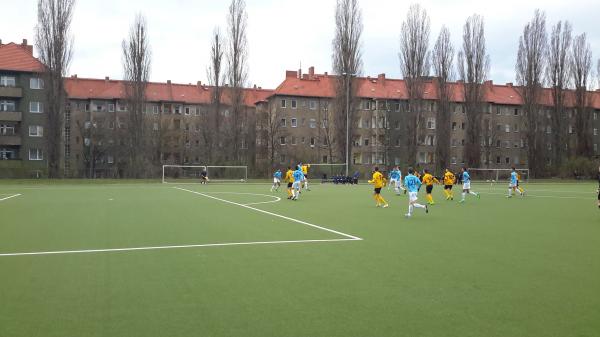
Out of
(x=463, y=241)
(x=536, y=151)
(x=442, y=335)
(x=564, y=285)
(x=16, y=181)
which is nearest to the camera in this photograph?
(x=442, y=335)

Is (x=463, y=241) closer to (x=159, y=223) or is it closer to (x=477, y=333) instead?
(x=477, y=333)

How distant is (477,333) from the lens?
18.0 feet

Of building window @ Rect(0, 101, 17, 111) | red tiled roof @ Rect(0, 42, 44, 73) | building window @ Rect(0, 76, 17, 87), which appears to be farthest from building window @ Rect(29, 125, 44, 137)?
red tiled roof @ Rect(0, 42, 44, 73)

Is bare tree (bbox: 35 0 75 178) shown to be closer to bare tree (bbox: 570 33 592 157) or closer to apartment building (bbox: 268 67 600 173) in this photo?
apartment building (bbox: 268 67 600 173)

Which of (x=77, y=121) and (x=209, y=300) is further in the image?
(x=77, y=121)

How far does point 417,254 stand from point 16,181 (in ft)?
154

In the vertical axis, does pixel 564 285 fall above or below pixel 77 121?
below

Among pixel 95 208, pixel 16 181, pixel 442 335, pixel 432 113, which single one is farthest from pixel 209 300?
pixel 432 113

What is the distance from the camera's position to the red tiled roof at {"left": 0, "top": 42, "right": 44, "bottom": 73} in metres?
67.1

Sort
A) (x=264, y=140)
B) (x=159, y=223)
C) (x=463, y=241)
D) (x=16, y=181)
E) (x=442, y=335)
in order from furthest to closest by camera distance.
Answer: (x=264, y=140)
(x=16, y=181)
(x=159, y=223)
(x=463, y=241)
(x=442, y=335)

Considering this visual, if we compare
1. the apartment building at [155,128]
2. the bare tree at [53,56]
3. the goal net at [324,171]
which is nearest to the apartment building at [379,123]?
the apartment building at [155,128]

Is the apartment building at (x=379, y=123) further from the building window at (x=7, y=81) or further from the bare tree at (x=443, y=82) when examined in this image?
the building window at (x=7, y=81)

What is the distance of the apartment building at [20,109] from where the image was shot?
66250 mm

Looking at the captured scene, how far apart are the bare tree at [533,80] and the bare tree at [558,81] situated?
4.75 feet
